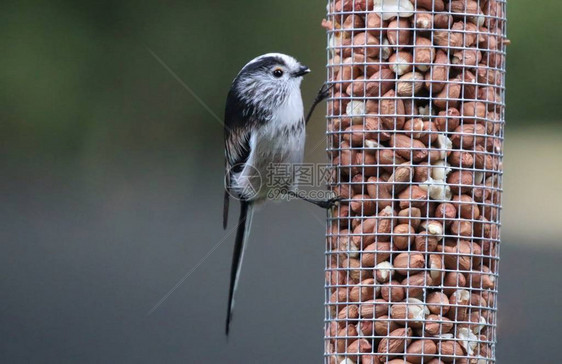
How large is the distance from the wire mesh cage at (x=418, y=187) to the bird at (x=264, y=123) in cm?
33

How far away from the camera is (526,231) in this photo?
5.16 m

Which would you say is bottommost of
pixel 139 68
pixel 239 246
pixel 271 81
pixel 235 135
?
pixel 239 246

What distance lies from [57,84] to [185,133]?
2.30ft

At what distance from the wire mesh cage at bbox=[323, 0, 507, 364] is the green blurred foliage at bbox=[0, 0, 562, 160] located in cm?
131

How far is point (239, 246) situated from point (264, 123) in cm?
48

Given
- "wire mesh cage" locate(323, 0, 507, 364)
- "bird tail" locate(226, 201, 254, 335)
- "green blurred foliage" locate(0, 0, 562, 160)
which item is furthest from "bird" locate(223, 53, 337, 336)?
"green blurred foliage" locate(0, 0, 562, 160)

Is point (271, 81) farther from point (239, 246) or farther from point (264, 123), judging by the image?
point (239, 246)

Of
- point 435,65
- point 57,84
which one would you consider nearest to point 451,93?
point 435,65

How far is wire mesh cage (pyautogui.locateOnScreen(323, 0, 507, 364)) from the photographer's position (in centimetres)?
356

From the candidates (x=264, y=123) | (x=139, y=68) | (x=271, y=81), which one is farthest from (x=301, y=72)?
(x=139, y=68)

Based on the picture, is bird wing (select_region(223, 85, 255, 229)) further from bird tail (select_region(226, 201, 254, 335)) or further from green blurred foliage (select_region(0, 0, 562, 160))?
green blurred foliage (select_region(0, 0, 562, 160))

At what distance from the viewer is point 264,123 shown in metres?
4.12

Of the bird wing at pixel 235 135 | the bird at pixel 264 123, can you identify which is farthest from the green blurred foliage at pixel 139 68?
the bird at pixel 264 123

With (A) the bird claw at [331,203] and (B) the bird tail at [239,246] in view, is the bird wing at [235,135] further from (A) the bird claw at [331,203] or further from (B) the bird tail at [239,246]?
(A) the bird claw at [331,203]
